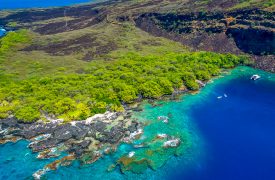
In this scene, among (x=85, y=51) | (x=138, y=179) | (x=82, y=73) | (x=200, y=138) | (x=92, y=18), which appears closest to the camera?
(x=138, y=179)

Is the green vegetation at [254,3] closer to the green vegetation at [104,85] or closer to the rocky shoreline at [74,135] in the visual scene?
the green vegetation at [104,85]

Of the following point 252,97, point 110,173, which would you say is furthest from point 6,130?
point 252,97

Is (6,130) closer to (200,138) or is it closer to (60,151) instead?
(60,151)

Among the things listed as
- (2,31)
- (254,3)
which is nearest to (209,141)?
(254,3)

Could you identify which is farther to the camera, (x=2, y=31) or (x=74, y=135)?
(x=2, y=31)

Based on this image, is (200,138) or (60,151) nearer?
(60,151)

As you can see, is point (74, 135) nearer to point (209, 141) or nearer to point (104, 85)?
point (104, 85)

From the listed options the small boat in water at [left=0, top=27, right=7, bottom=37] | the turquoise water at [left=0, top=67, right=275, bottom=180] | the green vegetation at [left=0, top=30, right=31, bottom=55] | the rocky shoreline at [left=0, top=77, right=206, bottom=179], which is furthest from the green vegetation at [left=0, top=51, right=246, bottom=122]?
the small boat in water at [left=0, top=27, right=7, bottom=37]
